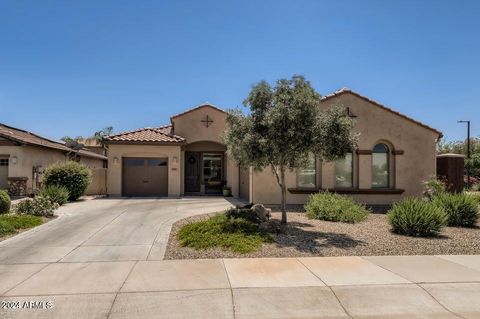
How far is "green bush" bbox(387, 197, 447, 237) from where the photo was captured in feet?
33.8

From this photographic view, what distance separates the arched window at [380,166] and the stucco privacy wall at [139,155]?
10.8 metres

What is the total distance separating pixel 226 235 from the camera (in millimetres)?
9281

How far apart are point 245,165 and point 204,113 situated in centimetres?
1279

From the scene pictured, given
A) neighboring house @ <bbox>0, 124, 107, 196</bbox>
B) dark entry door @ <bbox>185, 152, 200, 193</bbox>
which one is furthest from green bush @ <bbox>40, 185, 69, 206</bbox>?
dark entry door @ <bbox>185, 152, 200, 193</bbox>

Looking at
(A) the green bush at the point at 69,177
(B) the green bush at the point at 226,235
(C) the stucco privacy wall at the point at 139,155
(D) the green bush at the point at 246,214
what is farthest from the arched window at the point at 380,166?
(A) the green bush at the point at 69,177

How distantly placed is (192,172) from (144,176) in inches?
134

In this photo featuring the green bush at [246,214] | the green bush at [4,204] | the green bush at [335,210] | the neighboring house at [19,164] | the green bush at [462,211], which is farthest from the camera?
the neighboring house at [19,164]

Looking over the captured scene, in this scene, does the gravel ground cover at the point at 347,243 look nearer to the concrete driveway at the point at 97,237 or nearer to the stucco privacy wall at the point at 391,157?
the concrete driveway at the point at 97,237

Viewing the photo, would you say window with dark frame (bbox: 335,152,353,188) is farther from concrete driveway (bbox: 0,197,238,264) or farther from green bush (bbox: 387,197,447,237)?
green bush (bbox: 387,197,447,237)

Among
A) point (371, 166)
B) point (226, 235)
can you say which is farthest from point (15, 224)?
point (371, 166)

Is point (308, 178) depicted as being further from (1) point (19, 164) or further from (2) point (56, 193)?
(1) point (19, 164)

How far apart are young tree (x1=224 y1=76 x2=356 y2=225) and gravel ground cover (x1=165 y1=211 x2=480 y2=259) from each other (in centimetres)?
210

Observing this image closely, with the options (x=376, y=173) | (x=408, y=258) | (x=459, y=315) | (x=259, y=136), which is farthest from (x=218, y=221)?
(x=376, y=173)

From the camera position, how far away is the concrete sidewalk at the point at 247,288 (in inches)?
204
